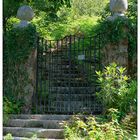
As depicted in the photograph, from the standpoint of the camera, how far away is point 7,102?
28.0 feet

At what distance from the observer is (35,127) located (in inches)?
308

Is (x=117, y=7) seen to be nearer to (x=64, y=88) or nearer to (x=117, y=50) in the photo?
(x=117, y=50)

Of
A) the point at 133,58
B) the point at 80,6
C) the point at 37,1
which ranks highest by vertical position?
the point at 80,6

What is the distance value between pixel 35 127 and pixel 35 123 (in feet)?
0.25

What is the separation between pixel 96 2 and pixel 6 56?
47.2 ft

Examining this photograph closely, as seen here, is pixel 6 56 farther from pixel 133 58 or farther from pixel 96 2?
pixel 96 2

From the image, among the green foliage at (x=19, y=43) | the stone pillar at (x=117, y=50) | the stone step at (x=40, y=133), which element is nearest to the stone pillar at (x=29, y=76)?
the green foliage at (x=19, y=43)

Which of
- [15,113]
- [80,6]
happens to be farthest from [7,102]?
[80,6]

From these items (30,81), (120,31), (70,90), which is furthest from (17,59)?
(120,31)

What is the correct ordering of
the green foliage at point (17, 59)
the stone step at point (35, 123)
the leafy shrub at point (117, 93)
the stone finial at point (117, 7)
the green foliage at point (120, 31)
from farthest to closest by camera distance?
the green foliage at point (17, 59) < the stone finial at point (117, 7) < the green foliage at point (120, 31) < the stone step at point (35, 123) < the leafy shrub at point (117, 93)

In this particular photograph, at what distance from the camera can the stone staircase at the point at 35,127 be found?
721 cm

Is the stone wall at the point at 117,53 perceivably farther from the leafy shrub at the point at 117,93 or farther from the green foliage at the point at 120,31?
the leafy shrub at the point at 117,93

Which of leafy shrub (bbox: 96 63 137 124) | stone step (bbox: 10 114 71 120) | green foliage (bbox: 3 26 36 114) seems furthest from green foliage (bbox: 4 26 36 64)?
leafy shrub (bbox: 96 63 137 124)

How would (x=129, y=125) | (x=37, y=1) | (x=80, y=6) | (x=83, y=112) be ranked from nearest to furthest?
(x=129, y=125), (x=83, y=112), (x=37, y=1), (x=80, y=6)
